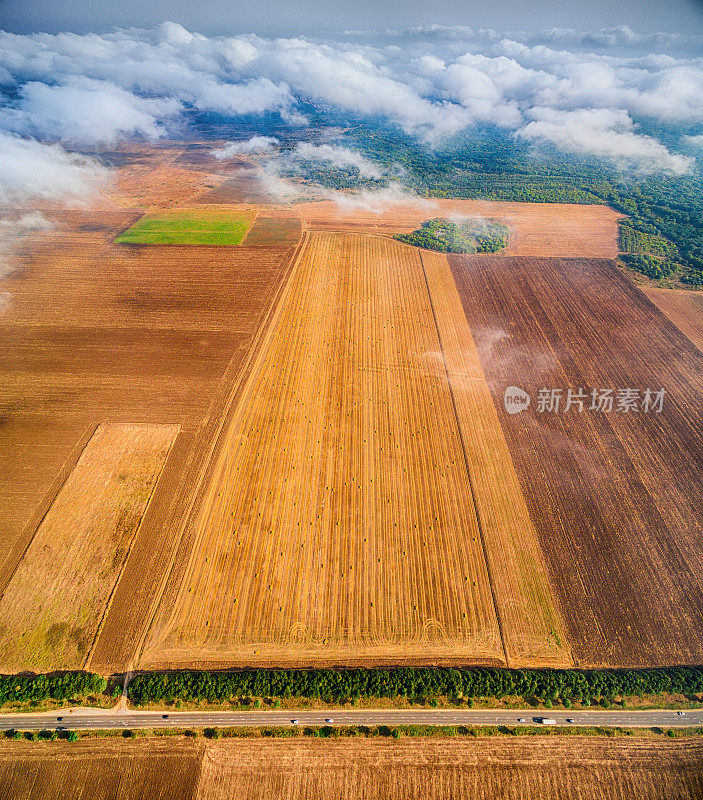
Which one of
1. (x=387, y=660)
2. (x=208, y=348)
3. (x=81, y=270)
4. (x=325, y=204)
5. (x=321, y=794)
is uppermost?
(x=325, y=204)

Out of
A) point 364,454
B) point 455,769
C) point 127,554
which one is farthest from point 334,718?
point 364,454

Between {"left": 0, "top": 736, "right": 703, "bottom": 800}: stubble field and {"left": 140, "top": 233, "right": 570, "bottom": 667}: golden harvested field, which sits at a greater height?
{"left": 140, "top": 233, "right": 570, "bottom": 667}: golden harvested field

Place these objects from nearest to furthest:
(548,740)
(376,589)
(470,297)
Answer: (548,740)
(376,589)
(470,297)

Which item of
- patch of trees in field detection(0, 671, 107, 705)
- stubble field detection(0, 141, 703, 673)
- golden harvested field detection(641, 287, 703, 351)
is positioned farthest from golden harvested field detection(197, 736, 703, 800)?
golden harvested field detection(641, 287, 703, 351)

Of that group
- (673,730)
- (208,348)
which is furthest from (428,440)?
(208,348)

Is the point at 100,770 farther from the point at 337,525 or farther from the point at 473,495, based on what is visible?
the point at 473,495

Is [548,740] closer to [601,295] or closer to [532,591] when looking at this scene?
[532,591]

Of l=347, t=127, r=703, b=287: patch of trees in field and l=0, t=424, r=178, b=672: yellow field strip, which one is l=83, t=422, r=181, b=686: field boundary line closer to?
l=0, t=424, r=178, b=672: yellow field strip
